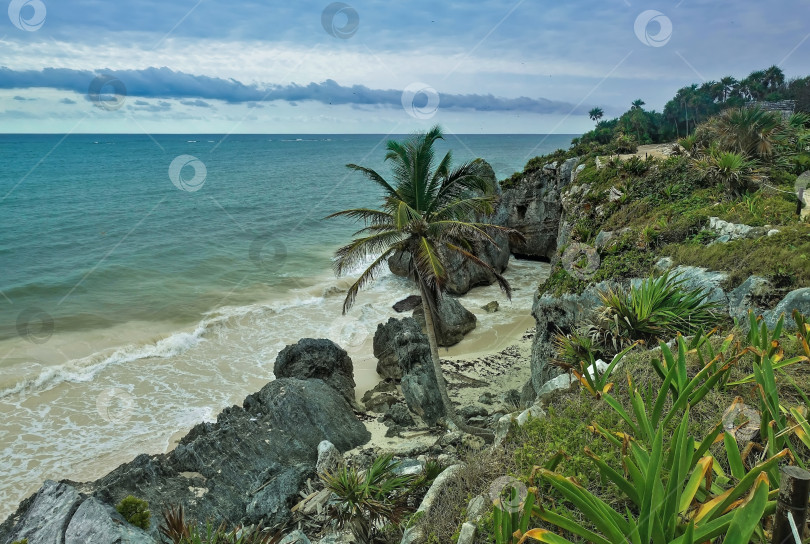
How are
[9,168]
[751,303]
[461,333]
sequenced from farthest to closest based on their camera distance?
[9,168] < [461,333] < [751,303]

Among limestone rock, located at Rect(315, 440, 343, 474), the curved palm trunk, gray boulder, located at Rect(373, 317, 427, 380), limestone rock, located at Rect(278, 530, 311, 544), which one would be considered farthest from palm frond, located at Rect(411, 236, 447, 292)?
limestone rock, located at Rect(278, 530, 311, 544)

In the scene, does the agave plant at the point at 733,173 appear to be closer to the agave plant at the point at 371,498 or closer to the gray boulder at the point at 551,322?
the gray boulder at the point at 551,322

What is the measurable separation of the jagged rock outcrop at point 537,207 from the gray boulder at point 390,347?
16673 mm

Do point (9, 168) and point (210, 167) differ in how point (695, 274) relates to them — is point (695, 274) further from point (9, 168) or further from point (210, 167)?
point (9, 168)

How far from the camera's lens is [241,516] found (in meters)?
10.2

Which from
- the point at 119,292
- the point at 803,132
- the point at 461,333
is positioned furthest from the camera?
the point at 119,292

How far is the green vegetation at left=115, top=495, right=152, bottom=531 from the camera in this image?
25.9 feet

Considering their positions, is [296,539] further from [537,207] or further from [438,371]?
[537,207]

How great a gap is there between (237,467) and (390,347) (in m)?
7.76

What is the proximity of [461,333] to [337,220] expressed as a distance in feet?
119

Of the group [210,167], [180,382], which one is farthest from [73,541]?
[210,167]

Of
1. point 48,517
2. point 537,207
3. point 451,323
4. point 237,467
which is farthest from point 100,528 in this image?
point 537,207

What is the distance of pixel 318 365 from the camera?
16562mm

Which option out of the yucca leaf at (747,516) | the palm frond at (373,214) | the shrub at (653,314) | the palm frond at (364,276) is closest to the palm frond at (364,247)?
the palm frond at (364,276)
